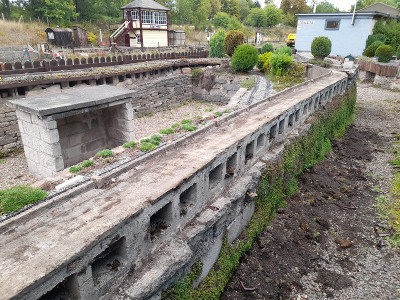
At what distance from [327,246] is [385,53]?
90.7 feet

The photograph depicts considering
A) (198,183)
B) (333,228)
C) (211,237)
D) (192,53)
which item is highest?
(192,53)

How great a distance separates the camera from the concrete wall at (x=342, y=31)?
115 ft

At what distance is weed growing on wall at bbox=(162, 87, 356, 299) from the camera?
6.27 metres

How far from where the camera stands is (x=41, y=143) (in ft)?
30.5

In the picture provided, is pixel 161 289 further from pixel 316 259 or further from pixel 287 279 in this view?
pixel 316 259

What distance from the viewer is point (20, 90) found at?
44.2 ft

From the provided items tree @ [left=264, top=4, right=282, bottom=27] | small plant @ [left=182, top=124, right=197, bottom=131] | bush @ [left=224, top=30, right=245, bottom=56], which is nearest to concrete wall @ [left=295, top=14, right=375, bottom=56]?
bush @ [left=224, top=30, right=245, bottom=56]

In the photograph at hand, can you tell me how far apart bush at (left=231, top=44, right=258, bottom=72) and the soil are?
386 inches

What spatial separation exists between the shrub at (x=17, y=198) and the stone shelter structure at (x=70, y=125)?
4.01 m

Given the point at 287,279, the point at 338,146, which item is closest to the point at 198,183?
the point at 287,279

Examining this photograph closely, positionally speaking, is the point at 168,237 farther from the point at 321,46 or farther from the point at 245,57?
the point at 321,46

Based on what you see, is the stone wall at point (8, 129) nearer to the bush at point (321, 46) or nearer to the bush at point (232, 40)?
the bush at point (232, 40)

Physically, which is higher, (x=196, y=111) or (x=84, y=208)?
(x=84, y=208)

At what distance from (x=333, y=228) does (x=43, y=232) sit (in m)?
8.97
